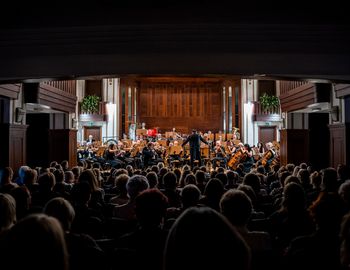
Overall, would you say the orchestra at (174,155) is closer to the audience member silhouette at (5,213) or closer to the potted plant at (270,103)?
the potted plant at (270,103)

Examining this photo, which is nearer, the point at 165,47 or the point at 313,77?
the point at 165,47

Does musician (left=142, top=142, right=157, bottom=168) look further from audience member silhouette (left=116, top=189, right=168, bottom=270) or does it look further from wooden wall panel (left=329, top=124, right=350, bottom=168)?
audience member silhouette (left=116, top=189, right=168, bottom=270)

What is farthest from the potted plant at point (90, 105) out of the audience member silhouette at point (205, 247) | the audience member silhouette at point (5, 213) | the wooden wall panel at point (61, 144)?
the audience member silhouette at point (205, 247)

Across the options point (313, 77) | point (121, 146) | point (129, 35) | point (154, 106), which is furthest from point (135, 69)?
point (154, 106)

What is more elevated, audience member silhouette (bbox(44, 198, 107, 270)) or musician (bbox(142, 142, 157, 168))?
musician (bbox(142, 142, 157, 168))

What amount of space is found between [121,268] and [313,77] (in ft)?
16.4

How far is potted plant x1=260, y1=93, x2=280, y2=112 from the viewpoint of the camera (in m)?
22.9

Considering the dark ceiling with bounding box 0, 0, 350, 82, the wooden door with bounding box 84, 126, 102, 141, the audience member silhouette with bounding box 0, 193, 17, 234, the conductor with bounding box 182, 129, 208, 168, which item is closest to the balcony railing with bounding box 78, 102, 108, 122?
the wooden door with bounding box 84, 126, 102, 141

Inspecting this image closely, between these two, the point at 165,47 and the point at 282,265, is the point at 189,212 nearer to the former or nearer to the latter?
the point at 282,265

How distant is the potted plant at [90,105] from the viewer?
23547mm

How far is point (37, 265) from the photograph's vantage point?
1563mm

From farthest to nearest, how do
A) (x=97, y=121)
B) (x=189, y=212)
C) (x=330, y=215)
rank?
1. (x=97, y=121)
2. (x=330, y=215)
3. (x=189, y=212)

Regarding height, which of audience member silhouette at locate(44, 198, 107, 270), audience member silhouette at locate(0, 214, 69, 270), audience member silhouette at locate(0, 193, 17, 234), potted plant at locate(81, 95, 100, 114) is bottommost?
audience member silhouette at locate(44, 198, 107, 270)

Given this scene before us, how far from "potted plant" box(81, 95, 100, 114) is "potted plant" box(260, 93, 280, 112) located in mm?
8907
